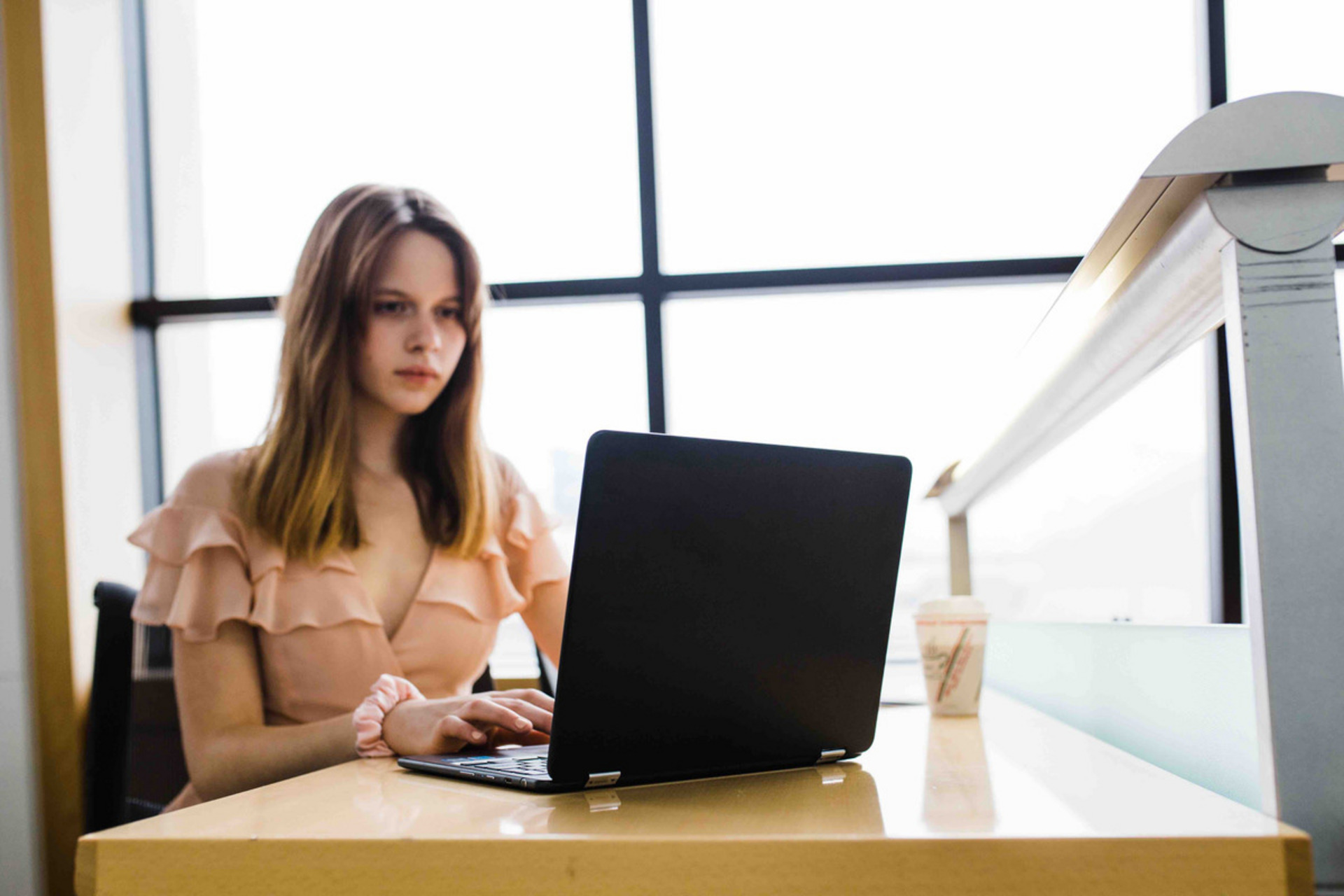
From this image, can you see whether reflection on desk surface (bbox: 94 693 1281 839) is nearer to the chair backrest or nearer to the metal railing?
the metal railing

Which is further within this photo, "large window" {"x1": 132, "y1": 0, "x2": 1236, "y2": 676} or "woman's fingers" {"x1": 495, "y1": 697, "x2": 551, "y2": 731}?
"large window" {"x1": 132, "y1": 0, "x2": 1236, "y2": 676}

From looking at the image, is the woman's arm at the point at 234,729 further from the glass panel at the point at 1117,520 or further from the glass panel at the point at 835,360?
the glass panel at the point at 1117,520

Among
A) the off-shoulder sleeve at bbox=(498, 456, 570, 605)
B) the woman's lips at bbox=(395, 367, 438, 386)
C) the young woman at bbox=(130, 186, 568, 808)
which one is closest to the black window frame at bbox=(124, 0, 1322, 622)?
the off-shoulder sleeve at bbox=(498, 456, 570, 605)

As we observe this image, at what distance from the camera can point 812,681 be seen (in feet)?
2.37

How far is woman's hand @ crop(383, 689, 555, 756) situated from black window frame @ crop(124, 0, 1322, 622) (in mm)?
1477

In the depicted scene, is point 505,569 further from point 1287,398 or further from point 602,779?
point 1287,398

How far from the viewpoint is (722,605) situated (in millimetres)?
659

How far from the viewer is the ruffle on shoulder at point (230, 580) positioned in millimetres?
1372

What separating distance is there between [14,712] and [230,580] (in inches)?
45.7

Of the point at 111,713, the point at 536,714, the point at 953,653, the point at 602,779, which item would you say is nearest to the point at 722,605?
the point at 602,779

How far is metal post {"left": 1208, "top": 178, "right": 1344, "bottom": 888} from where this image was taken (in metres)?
0.45

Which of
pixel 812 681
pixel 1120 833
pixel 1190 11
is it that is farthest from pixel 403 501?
pixel 1190 11

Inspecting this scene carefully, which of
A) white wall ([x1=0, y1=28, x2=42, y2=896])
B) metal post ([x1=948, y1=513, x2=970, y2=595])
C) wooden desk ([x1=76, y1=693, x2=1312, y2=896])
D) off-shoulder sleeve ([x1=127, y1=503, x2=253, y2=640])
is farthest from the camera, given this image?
white wall ([x1=0, y1=28, x2=42, y2=896])

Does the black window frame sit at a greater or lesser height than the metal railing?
greater
